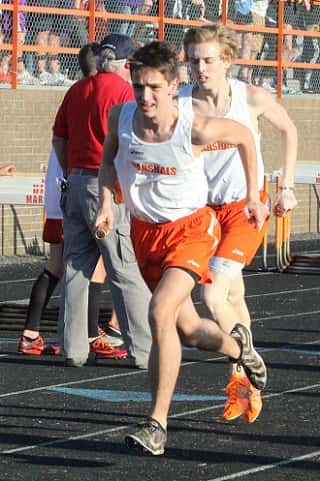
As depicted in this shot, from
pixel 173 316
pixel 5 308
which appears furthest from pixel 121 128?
pixel 5 308

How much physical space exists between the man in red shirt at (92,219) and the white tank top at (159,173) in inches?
88.4

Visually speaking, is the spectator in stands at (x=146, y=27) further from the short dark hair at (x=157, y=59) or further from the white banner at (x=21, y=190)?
the short dark hair at (x=157, y=59)

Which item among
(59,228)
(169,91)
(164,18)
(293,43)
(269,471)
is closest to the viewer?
(269,471)

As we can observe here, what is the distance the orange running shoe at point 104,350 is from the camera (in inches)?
406

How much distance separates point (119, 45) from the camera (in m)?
9.77

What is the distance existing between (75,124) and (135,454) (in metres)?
3.28

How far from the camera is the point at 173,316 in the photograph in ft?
23.4

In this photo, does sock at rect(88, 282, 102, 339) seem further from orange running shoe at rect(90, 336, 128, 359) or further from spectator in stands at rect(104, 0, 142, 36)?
spectator in stands at rect(104, 0, 142, 36)

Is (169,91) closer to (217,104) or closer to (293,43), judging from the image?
(217,104)

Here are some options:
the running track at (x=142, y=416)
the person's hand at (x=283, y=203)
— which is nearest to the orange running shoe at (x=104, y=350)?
the running track at (x=142, y=416)

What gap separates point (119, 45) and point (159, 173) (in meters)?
2.58

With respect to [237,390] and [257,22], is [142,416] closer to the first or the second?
[237,390]

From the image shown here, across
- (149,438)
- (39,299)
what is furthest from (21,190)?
(149,438)

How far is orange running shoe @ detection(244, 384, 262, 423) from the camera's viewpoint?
313 inches
